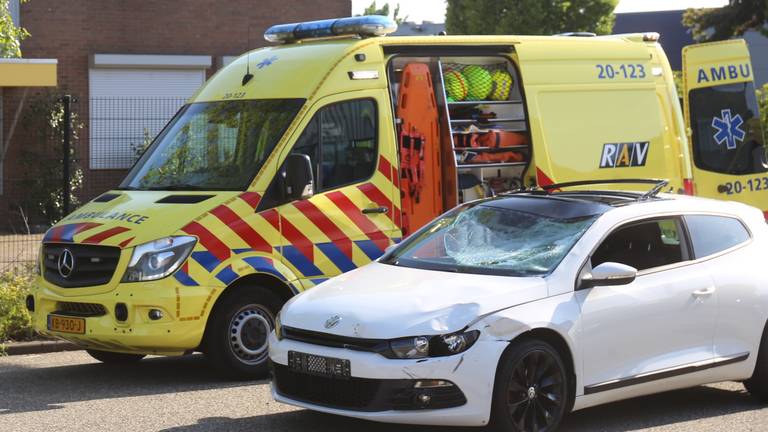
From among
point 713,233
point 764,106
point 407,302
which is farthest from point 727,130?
point 764,106

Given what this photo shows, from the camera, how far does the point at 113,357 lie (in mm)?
10352

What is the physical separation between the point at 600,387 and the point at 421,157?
12.4ft

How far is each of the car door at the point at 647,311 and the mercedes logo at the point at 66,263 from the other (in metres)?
4.01

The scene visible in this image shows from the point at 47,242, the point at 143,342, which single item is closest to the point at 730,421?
the point at 143,342

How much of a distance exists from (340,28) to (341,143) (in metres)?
1.15

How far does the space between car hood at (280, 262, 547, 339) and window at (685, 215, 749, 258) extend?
1.44m

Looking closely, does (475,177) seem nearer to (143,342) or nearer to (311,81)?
(311,81)

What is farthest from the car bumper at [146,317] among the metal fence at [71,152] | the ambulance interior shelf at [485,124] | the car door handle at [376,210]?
the metal fence at [71,152]

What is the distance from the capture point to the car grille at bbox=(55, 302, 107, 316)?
9.15 metres

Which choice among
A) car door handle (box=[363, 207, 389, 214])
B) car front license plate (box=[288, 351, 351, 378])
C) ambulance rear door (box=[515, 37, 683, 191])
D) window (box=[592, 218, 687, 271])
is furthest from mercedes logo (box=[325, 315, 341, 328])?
ambulance rear door (box=[515, 37, 683, 191])

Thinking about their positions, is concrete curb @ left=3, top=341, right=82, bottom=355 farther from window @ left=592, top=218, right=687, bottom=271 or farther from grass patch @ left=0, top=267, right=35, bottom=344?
window @ left=592, top=218, right=687, bottom=271

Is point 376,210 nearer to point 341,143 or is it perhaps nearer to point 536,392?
point 341,143

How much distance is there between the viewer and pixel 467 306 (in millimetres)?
6938

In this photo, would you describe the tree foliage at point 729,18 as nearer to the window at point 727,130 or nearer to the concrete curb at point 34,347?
the window at point 727,130
